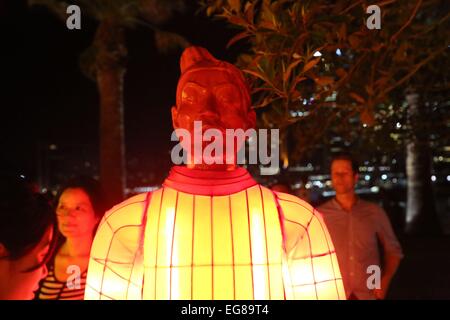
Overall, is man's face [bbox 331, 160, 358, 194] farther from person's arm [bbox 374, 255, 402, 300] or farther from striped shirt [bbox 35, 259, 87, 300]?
striped shirt [bbox 35, 259, 87, 300]

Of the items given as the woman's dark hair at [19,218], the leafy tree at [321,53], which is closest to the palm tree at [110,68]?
the leafy tree at [321,53]

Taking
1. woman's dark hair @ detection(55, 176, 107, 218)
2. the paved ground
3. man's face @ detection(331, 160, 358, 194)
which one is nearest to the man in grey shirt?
man's face @ detection(331, 160, 358, 194)

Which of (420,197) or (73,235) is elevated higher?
(420,197)

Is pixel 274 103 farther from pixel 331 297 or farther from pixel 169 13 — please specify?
pixel 169 13

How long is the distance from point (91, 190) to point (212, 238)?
1.63 meters

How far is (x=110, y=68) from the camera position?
8445 mm

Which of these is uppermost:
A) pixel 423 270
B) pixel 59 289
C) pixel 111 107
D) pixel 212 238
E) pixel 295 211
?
pixel 111 107

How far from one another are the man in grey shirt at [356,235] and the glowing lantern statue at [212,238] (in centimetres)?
180

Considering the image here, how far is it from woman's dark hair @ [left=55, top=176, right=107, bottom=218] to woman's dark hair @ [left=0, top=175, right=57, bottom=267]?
1.30 meters

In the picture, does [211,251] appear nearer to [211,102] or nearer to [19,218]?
[211,102]

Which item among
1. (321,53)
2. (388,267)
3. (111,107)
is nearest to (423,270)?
(388,267)

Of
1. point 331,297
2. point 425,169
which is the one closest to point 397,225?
point 425,169

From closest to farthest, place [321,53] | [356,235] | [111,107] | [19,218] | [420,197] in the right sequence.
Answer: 1. [19,218]
2. [321,53]
3. [356,235]
4. [111,107]
5. [420,197]

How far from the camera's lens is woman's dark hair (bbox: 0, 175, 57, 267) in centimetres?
198
